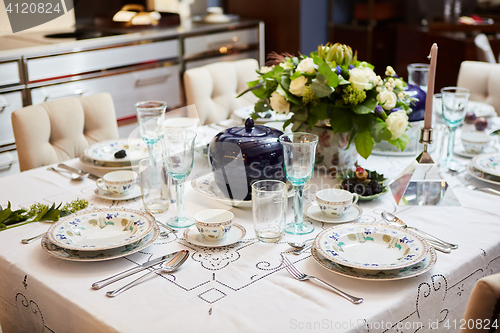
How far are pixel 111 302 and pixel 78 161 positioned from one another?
83cm

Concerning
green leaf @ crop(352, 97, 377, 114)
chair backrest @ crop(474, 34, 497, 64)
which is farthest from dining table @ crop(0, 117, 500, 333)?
chair backrest @ crop(474, 34, 497, 64)

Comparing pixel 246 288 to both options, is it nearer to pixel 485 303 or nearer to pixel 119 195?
pixel 485 303

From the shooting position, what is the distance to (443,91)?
59.7 inches

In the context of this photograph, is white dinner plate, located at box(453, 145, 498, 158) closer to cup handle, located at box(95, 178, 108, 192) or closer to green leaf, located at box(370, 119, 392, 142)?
green leaf, located at box(370, 119, 392, 142)

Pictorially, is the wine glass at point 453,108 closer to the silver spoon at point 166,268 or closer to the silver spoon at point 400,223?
the silver spoon at point 400,223

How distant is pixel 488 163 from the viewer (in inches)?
58.6

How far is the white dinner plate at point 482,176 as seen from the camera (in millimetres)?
1396

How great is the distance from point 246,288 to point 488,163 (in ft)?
2.94

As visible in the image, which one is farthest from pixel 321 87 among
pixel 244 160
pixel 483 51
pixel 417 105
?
pixel 483 51

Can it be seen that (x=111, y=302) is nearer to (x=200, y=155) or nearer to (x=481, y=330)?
(x=481, y=330)

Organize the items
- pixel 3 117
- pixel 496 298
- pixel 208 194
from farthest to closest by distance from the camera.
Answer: pixel 3 117
pixel 208 194
pixel 496 298

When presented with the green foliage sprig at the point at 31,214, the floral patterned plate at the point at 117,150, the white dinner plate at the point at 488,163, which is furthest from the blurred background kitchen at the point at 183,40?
the white dinner plate at the point at 488,163

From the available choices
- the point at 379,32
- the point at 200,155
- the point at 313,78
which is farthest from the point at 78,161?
the point at 379,32

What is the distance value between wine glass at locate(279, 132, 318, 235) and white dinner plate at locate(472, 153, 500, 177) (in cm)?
57
